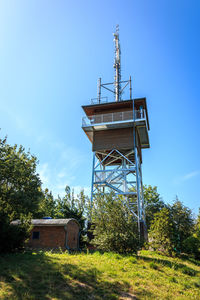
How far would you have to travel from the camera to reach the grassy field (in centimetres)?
625

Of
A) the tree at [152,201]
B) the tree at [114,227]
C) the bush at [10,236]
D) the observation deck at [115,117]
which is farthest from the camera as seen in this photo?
the tree at [152,201]

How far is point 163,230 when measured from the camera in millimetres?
15508

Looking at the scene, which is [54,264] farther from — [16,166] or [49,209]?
[49,209]

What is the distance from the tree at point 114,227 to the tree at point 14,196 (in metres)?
3.55

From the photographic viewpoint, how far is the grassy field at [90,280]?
6.25m

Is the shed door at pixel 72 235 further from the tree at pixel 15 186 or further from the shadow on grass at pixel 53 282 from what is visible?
the shadow on grass at pixel 53 282

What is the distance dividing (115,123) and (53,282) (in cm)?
1541

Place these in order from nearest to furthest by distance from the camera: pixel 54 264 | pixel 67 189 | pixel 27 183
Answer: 1. pixel 54 264
2. pixel 27 183
3. pixel 67 189

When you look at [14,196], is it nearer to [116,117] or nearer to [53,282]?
[53,282]

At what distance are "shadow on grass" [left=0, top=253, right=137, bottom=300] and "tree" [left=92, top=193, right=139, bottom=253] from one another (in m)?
3.23

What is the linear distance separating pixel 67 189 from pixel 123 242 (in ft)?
78.8

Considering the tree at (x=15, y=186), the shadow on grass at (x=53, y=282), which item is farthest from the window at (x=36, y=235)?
the shadow on grass at (x=53, y=282)

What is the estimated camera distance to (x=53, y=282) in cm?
680

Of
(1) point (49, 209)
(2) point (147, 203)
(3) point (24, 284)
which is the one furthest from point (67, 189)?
(3) point (24, 284)
